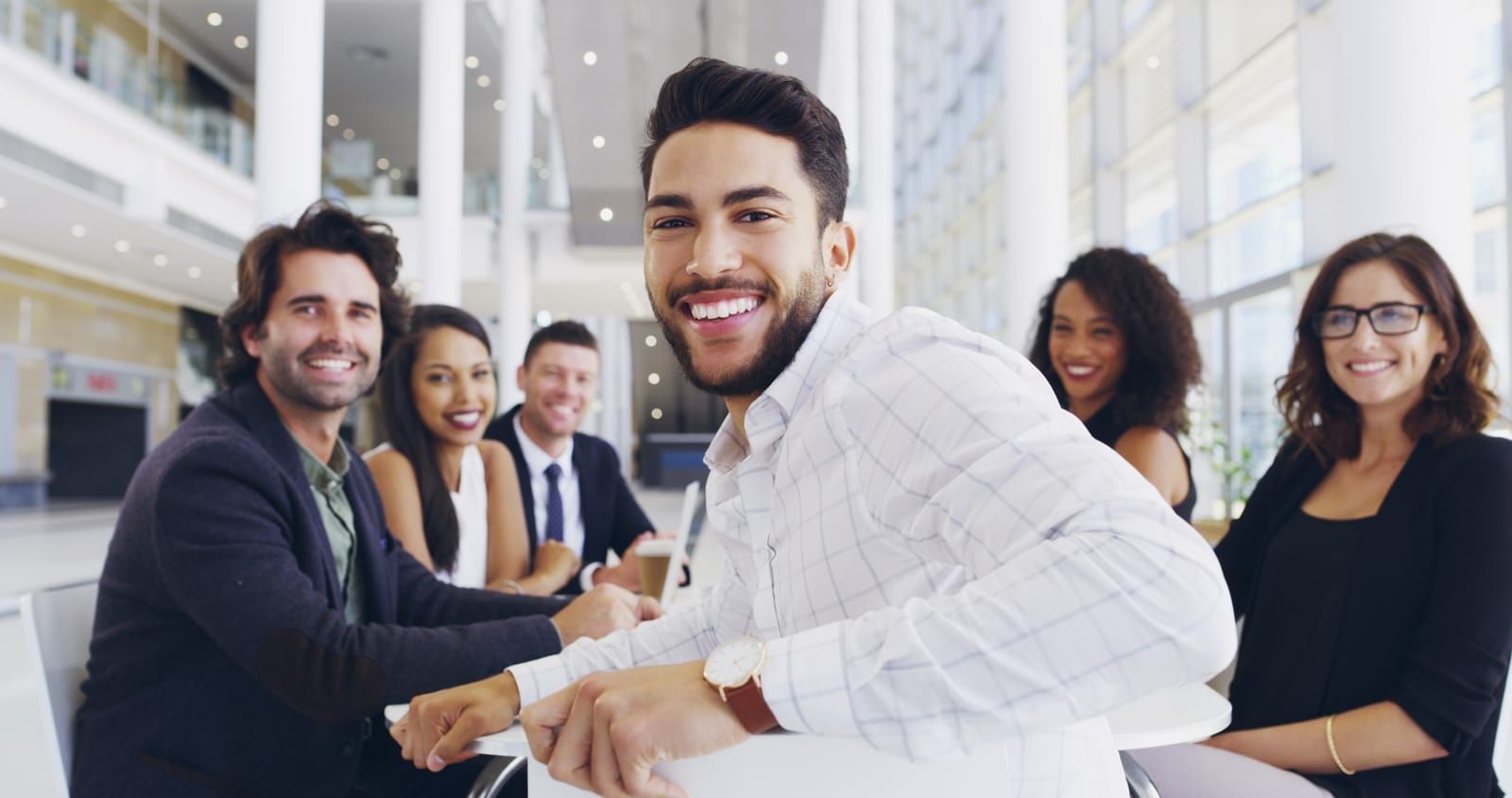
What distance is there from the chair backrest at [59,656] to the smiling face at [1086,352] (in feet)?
7.63

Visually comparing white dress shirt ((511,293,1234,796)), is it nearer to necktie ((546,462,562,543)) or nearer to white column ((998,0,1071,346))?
necktie ((546,462,562,543))

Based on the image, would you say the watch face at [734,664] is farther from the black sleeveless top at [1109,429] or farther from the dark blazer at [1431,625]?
the black sleeveless top at [1109,429]

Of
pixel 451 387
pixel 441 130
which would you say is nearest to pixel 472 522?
pixel 451 387

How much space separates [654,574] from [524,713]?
7.32ft

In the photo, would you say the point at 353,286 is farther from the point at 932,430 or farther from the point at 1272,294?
the point at 1272,294

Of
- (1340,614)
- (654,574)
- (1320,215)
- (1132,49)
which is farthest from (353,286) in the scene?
(1132,49)

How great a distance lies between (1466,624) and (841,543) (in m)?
1.24

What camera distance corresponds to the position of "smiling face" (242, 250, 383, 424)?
1.93m

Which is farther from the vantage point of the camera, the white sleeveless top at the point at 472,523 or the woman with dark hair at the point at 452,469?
the white sleeveless top at the point at 472,523

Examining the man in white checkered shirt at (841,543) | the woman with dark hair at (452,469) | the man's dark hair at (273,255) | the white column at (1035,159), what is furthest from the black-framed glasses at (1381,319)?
the white column at (1035,159)

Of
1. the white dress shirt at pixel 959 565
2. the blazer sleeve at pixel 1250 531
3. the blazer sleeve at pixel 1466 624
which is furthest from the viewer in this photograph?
the blazer sleeve at pixel 1250 531

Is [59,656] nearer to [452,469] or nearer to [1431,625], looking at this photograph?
[452,469]

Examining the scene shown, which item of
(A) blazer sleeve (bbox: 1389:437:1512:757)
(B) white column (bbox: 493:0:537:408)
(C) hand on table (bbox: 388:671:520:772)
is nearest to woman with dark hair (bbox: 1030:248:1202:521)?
(A) blazer sleeve (bbox: 1389:437:1512:757)

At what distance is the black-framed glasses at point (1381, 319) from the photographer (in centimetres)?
198
